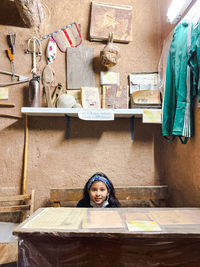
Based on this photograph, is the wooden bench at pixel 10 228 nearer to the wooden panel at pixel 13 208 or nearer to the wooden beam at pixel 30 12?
the wooden panel at pixel 13 208

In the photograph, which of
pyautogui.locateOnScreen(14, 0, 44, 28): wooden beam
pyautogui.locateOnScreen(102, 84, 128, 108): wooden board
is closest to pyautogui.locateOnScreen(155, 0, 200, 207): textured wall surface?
pyautogui.locateOnScreen(102, 84, 128, 108): wooden board

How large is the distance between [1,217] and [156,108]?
2.10 meters

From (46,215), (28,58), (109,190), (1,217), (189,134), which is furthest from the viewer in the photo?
(28,58)

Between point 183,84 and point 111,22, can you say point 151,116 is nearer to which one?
point 183,84

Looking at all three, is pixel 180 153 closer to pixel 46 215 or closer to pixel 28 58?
pixel 46 215

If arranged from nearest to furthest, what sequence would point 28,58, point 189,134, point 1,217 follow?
point 189,134, point 1,217, point 28,58

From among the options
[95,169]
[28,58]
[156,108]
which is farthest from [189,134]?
[28,58]

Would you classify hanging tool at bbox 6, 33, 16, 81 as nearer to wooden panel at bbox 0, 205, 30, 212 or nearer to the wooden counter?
wooden panel at bbox 0, 205, 30, 212

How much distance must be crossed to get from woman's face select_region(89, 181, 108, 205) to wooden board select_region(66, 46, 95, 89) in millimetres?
1202

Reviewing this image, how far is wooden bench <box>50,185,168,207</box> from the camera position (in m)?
2.11

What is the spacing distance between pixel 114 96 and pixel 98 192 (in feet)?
3.92

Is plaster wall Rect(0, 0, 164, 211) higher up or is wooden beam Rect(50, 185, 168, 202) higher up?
plaster wall Rect(0, 0, 164, 211)

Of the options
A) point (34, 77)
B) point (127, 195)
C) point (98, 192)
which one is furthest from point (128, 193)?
point (34, 77)

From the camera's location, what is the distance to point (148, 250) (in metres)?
1.03
